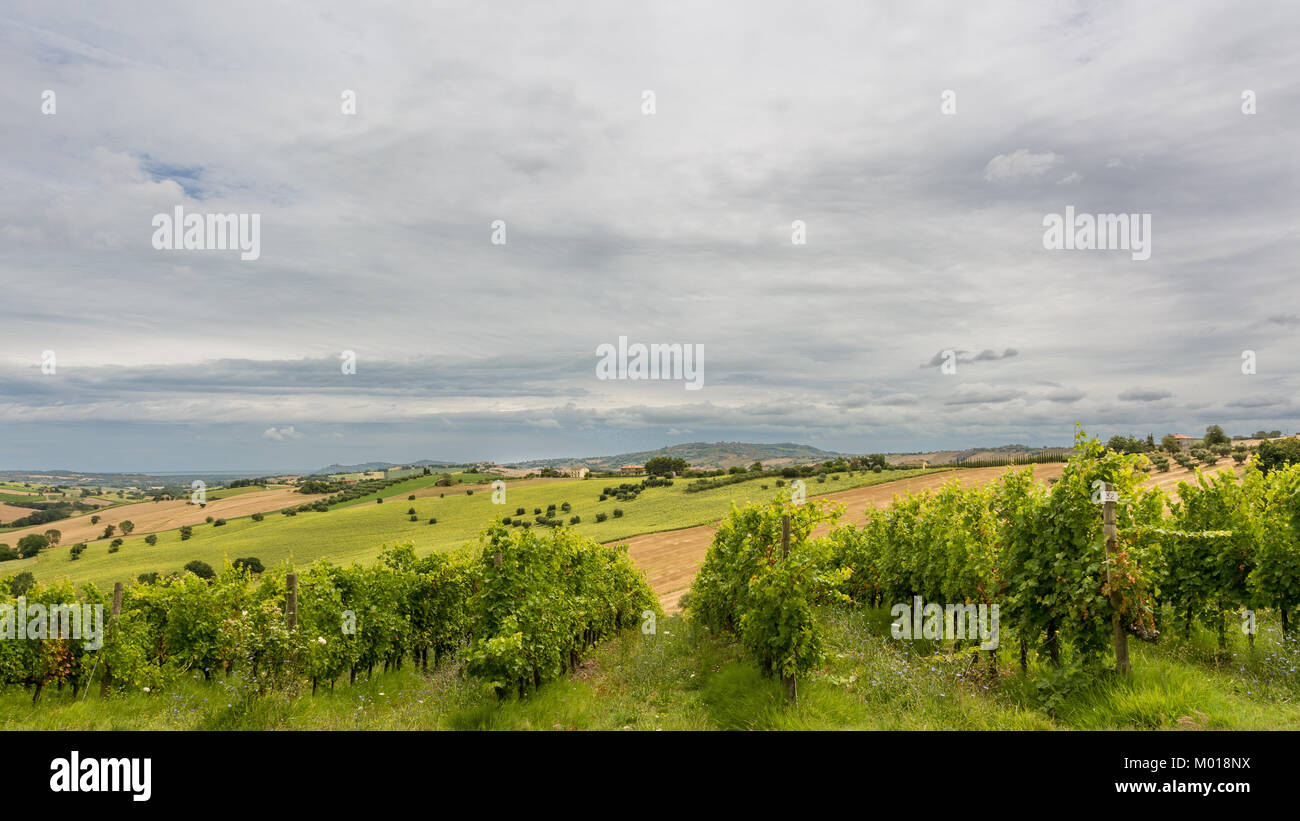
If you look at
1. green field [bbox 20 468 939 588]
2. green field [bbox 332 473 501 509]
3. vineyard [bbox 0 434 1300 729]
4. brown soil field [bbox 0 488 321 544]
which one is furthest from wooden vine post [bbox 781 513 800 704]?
brown soil field [bbox 0 488 321 544]

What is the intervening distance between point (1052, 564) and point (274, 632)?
48.7 ft

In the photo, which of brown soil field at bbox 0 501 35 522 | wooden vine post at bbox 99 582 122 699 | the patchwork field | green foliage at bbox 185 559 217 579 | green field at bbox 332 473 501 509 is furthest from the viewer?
green field at bbox 332 473 501 509

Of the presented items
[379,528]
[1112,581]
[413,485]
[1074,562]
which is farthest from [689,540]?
[413,485]

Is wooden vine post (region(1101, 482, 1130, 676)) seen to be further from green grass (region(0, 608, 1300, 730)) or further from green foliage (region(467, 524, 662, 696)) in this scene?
green foliage (region(467, 524, 662, 696))

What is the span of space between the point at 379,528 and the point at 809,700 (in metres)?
74.6

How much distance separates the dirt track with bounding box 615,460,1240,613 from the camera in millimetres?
37406

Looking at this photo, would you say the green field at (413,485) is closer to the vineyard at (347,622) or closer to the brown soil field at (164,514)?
the brown soil field at (164,514)

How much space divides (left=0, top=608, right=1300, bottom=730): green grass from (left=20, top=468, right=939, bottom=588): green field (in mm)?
37539

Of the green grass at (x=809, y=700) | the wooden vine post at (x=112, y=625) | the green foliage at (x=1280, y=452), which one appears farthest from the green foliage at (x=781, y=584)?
the green foliage at (x=1280, y=452)

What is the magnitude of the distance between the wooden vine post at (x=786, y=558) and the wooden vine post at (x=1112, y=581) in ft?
16.3

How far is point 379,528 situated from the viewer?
73750 millimetres

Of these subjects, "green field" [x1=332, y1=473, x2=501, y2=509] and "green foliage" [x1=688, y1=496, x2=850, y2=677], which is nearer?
"green foliage" [x1=688, y1=496, x2=850, y2=677]

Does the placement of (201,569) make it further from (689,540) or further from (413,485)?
(413,485)

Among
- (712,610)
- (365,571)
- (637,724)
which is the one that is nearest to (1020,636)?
(637,724)
